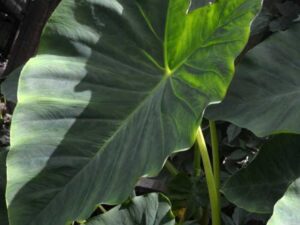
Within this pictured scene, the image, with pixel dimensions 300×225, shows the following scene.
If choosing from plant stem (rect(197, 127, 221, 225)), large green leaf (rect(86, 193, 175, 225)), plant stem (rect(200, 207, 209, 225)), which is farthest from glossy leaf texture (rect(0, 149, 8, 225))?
plant stem (rect(200, 207, 209, 225))

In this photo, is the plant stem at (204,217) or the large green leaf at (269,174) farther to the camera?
the plant stem at (204,217)

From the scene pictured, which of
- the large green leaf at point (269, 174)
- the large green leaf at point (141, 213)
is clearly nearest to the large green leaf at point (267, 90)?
the large green leaf at point (269, 174)

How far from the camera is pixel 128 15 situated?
1.14 m

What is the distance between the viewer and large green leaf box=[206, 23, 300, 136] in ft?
3.65

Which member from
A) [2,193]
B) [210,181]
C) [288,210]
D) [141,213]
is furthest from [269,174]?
[2,193]

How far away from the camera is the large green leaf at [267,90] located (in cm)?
111

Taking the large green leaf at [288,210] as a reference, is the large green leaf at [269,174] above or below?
below

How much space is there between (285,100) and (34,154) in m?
0.51

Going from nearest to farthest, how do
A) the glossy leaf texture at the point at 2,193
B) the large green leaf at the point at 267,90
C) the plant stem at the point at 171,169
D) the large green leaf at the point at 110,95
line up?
the large green leaf at the point at 110,95 < the large green leaf at the point at 267,90 < the glossy leaf texture at the point at 2,193 < the plant stem at the point at 171,169

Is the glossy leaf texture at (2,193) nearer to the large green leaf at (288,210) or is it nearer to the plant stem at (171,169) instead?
the plant stem at (171,169)

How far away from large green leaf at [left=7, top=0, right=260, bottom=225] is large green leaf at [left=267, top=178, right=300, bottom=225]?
0.20 meters

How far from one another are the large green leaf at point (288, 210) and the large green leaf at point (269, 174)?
1.08ft

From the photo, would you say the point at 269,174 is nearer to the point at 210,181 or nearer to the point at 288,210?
the point at 210,181

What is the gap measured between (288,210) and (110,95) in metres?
0.43
